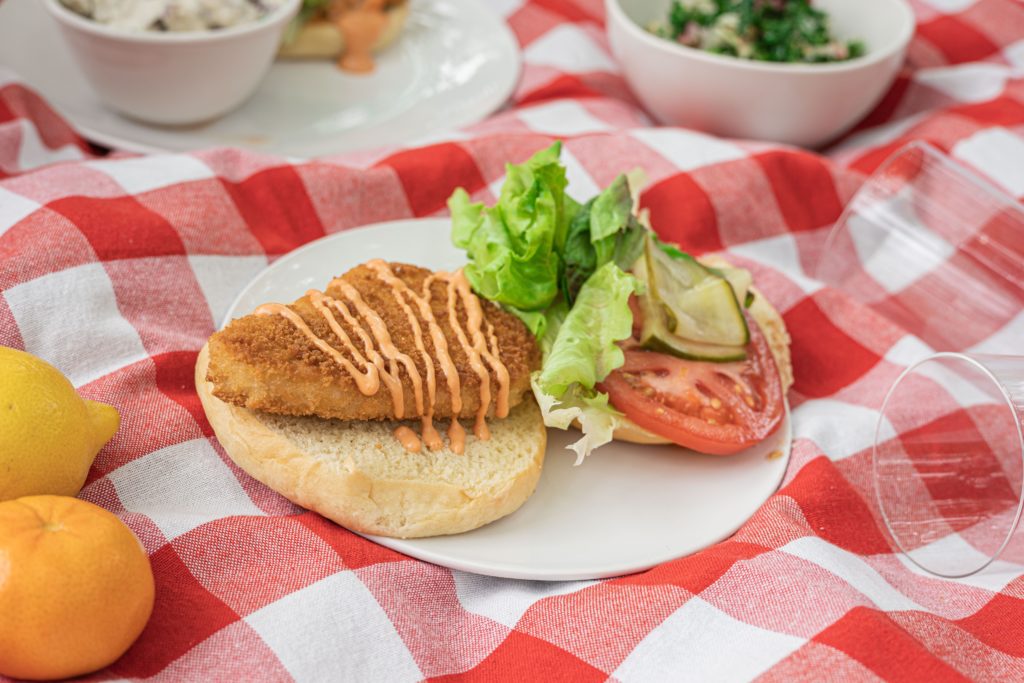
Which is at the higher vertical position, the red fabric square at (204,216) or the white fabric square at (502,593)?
the red fabric square at (204,216)

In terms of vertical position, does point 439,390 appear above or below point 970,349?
above

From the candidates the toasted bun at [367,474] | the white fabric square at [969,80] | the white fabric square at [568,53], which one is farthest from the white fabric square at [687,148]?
the toasted bun at [367,474]

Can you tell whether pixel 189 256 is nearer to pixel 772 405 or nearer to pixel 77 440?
pixel 77 440

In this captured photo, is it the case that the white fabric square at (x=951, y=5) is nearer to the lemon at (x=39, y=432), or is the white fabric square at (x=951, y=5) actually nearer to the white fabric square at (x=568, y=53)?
the white fabric square at (x=568, y=53)

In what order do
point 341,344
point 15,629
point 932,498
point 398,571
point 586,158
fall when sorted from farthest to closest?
1. point 586,158
2. point 932,498
3. point 341,344
4. point 398,571
5. point 15,629

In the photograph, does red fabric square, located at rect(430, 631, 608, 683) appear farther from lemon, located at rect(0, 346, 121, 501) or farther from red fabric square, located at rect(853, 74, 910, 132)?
red fabric square, located at rect(853, 74, 910, 132)

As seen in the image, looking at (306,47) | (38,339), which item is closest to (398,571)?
(38,339)

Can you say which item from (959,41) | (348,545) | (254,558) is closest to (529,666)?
(348,545)

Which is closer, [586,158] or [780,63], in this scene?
[586,158]
